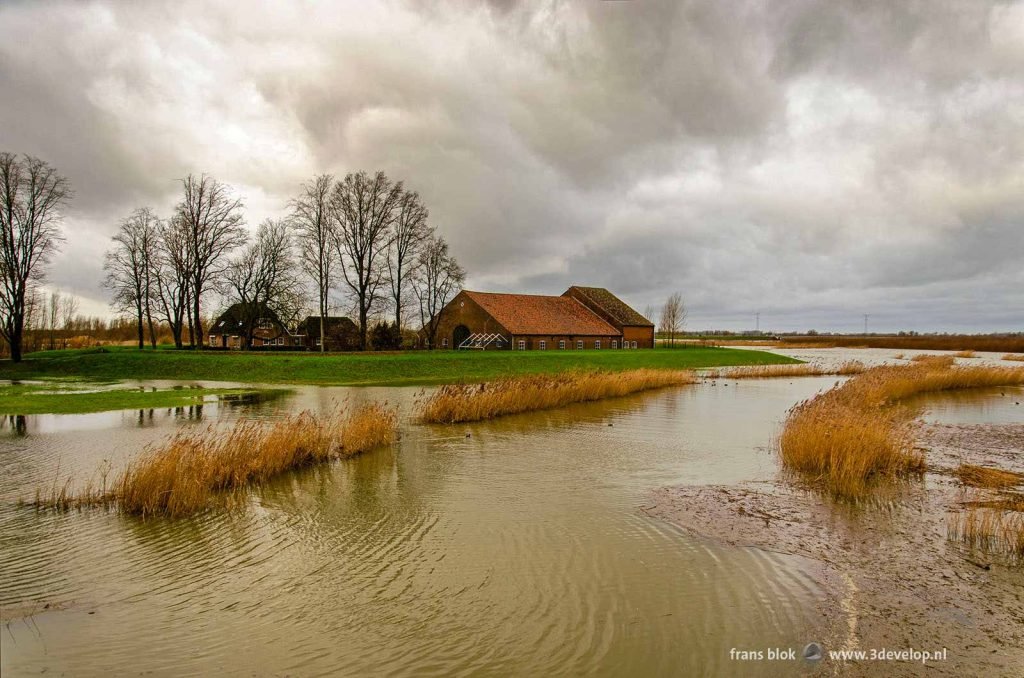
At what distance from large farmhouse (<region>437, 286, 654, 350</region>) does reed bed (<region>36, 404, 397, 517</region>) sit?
42247 millimetres

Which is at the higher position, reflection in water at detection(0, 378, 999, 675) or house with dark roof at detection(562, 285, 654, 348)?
house with dark roof at detection(562, 285, 654, 348)

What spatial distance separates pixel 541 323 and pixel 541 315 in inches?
94.0

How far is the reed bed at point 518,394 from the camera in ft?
64.5

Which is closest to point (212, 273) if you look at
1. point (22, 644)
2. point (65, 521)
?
point (65, 521)

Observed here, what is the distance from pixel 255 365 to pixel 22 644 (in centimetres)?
3412

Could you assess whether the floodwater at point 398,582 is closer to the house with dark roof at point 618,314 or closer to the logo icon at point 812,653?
the logo icon at point 812,653

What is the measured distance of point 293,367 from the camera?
36125 mm

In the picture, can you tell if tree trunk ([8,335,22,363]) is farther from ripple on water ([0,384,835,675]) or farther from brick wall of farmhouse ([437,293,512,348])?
ripple on water ([0,384,835,675])

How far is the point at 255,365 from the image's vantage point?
37.0m

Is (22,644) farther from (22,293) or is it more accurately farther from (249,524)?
(22,293)

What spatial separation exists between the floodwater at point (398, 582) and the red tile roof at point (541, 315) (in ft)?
151

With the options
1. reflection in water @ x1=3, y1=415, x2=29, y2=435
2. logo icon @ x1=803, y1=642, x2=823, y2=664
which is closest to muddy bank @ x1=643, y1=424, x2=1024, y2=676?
logo icon @ x1=803, y1=642, x2=823, y2=664

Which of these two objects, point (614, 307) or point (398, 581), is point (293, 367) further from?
point (614, 307)

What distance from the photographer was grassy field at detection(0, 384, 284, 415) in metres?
20.9
